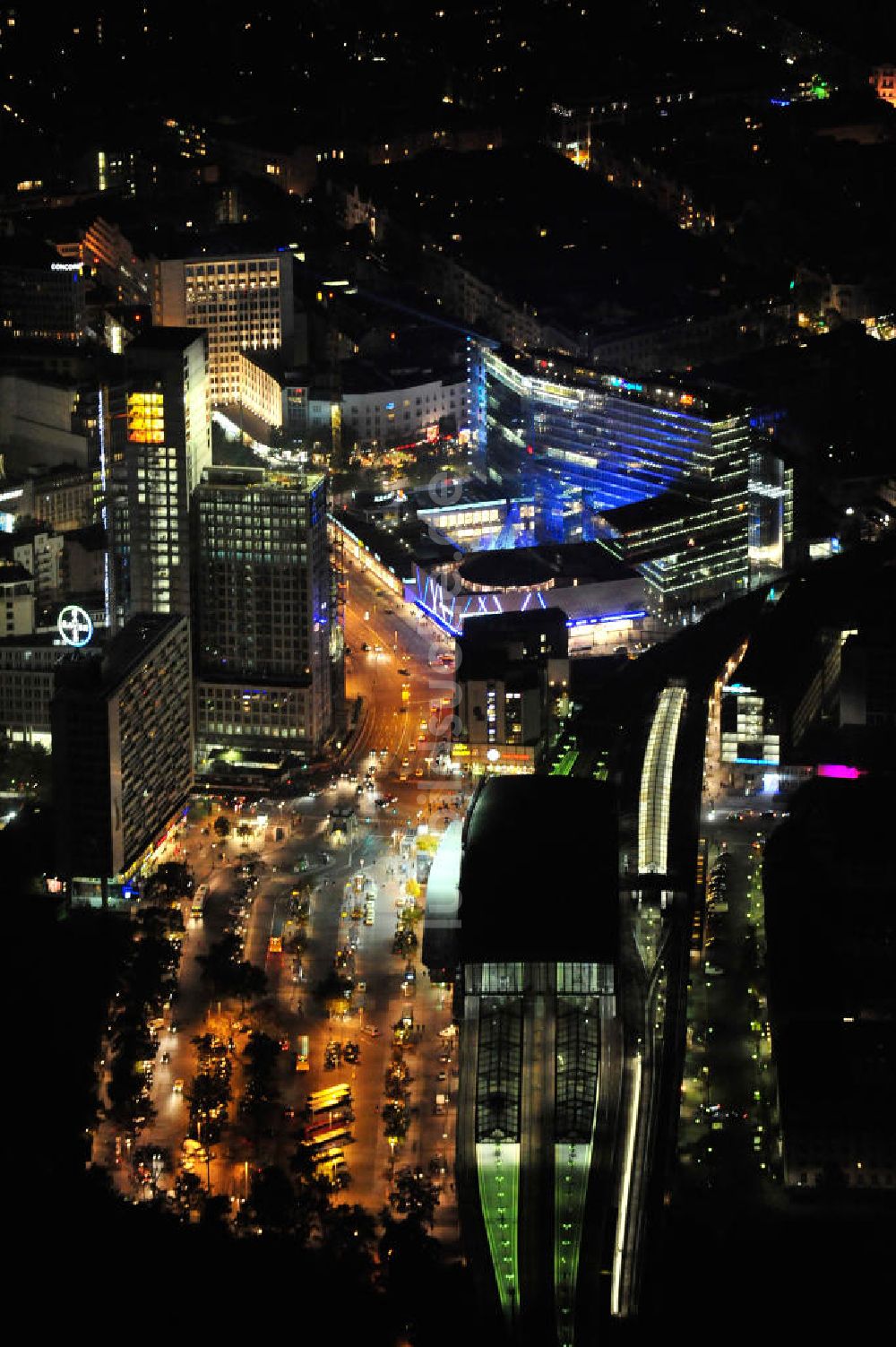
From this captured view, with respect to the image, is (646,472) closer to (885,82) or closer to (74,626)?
(74,626)

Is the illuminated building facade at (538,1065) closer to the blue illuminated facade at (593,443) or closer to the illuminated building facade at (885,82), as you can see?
the blue illuminated facade at (593,443)

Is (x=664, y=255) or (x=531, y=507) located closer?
(x=531, y=507)

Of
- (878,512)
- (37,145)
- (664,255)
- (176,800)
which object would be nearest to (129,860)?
(176,800)

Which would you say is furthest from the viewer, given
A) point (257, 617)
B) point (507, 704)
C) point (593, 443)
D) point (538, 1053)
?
point (593, 443)

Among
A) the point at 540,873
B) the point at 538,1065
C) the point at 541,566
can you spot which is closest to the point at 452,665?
the point at 541,566

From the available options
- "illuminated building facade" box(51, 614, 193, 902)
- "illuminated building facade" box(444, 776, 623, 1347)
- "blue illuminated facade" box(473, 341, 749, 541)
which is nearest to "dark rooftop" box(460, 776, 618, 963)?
"illuminated building facade" box(444, 776, 623, 1347)

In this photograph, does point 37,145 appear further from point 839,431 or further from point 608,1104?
point 608,1104
